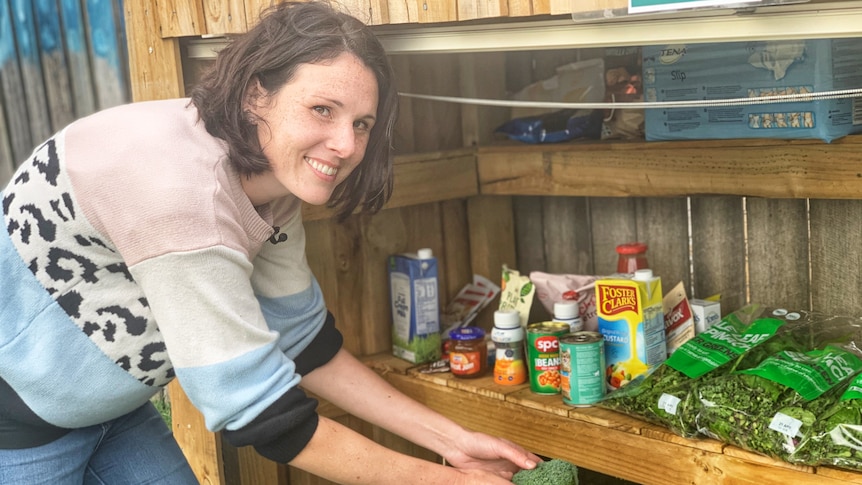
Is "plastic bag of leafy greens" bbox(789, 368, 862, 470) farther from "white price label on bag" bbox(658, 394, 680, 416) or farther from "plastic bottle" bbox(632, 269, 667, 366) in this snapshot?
"plastic bottle" bbox(632, 269, 667, 366)

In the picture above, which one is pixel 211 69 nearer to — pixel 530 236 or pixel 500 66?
pixel 500 66

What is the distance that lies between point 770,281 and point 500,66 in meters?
1.03

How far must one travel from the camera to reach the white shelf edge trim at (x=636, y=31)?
4.45 feet

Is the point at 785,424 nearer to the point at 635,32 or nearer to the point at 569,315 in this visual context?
the point at 569,315

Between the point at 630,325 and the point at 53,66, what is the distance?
316 cm

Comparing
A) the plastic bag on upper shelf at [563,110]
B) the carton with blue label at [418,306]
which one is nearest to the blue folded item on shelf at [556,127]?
the plastic bag on upper shelf at [563,110]

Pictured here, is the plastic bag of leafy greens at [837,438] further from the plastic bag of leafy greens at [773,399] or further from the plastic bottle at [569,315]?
the plastic bottle at [569,315]

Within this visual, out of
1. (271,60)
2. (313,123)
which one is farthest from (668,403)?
(271,60)

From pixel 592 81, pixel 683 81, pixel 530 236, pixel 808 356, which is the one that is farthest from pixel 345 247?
pixel 808 356

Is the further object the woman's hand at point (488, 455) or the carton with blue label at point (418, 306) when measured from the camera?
the carton with blue label at point (418, 306)

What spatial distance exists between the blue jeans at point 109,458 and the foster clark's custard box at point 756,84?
1.41 m

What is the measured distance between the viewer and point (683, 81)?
2.35 m

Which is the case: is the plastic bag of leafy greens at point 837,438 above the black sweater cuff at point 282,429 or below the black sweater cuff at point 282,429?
below

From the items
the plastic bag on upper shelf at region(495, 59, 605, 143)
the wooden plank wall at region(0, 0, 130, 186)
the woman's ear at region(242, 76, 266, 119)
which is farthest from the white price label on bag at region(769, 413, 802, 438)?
the wooden plank wall at region(0, 0, 130, 186)
